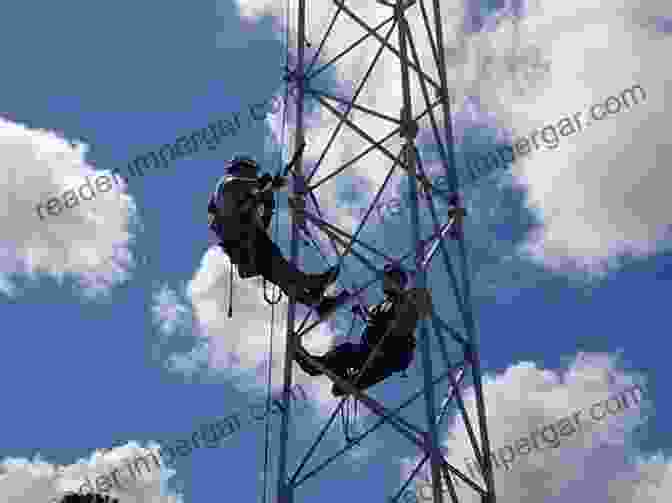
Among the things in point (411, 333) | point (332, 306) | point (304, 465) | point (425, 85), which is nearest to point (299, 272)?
point (332, 306)

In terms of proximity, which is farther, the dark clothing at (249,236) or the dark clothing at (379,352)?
the dark clothing at (379,352)

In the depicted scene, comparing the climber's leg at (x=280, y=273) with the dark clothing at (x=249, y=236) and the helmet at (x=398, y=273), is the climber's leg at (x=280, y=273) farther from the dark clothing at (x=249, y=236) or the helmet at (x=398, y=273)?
the helmet at (x=398, y=273)

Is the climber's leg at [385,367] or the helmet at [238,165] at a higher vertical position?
the helmet at [238,165]

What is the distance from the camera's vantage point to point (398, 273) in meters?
13.6

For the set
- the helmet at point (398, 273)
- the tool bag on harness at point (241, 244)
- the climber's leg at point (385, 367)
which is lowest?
the climber's leg at point (385, 367)

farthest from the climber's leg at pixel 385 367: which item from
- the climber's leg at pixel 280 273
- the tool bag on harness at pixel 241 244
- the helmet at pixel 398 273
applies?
the tool bag on harness at pixel 241 244

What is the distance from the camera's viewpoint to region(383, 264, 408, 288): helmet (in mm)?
13502

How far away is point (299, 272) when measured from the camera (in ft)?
43.7

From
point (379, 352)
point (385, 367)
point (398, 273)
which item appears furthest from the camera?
point (385, 367)

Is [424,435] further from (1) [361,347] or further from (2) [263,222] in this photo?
(2) [263,222]

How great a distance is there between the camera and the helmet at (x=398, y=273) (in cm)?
1350

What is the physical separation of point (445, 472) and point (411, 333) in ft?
7.51

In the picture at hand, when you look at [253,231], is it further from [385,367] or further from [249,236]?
[385,367]

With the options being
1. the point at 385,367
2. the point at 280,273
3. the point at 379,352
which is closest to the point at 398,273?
the point at 379,352
